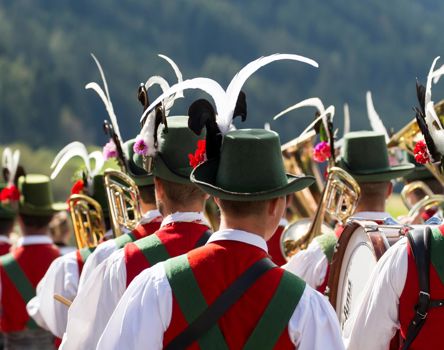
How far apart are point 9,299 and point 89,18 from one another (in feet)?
180

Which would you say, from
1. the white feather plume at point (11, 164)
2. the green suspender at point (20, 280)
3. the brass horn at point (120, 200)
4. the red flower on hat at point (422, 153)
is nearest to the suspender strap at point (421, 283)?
the red flower on hat at point (422, 153)

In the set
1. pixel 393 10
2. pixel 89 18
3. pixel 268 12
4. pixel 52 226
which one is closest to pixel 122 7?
pixel 89 18

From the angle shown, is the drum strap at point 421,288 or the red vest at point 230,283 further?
the drum strap at point 421,288

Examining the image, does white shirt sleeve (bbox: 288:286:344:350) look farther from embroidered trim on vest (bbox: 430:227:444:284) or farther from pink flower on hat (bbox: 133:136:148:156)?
pink flower on hat (bbox: 133:136:148:156)

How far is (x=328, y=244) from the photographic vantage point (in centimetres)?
698

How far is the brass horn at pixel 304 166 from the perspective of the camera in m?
9.65

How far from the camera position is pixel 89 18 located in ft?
208

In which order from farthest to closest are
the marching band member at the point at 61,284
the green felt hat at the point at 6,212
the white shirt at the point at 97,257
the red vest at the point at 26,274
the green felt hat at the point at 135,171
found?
the green felt hat at the point at 6,212 < the red vest at the point at 26,274 < the marching band member at the point at 61,284 < the green felt hat at the point at 135,171 < the white shirt at the point at 97,257

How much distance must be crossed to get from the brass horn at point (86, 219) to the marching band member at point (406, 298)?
3100 mm

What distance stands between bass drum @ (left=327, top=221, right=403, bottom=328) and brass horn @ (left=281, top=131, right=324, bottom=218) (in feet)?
10.8

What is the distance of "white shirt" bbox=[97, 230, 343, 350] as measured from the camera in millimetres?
4512

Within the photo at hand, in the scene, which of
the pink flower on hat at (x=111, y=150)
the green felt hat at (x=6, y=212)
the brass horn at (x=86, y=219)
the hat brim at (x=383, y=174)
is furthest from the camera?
the green felt hat at (x=6, y=212)

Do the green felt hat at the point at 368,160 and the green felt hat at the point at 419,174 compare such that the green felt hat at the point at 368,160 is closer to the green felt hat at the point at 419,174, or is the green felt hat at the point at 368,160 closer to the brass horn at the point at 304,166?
the green felt hat at the point at 419,174

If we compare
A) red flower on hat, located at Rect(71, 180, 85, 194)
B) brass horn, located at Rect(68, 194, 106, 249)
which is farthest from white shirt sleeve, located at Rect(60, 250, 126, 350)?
red flower on hat, located at Rect(71, 180, 85, 194)
